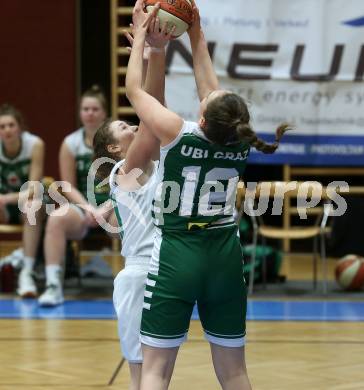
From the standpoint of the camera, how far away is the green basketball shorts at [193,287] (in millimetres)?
3217

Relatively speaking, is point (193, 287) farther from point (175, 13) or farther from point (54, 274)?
point (54, 274)

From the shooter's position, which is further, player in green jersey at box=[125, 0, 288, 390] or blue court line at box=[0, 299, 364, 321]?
blue court line at box=[0, 299, 364, 321]

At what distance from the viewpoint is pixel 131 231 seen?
12.0ft

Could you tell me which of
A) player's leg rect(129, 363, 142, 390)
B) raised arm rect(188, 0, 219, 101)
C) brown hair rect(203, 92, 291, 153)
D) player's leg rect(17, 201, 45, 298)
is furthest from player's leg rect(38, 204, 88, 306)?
brown hair rect(203, 92, 291, 153)

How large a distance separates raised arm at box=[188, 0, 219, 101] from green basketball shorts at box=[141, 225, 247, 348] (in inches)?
23.3

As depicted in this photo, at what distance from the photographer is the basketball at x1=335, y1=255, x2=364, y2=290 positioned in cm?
756

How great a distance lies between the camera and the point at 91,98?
7289 mm

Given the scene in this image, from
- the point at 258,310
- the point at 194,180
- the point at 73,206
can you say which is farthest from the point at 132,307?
the point at 73,206

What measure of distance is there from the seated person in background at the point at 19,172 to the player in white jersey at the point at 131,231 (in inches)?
152

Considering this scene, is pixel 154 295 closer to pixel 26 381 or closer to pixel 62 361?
pixel 26 381

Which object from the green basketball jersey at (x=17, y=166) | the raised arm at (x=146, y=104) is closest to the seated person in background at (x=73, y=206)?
the green basketball jersey at (x=17, y=166)

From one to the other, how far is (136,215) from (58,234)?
367 cm

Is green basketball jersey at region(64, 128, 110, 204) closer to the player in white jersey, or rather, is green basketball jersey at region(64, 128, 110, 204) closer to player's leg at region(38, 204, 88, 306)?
player's leg at region(38, 204, 88, 306)

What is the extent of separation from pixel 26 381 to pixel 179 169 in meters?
1.98
